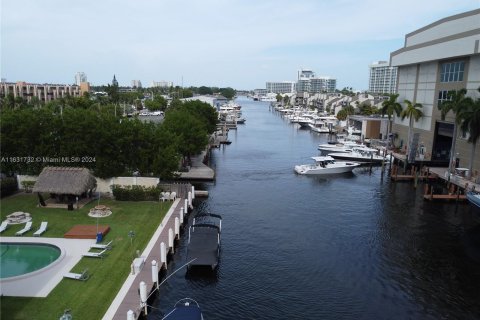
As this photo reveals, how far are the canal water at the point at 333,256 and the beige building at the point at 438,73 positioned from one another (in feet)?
47.5

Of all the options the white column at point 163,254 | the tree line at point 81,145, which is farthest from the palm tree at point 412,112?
the white column at point 163,254

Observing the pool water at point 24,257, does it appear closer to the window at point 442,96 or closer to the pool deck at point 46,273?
the pool deck at point 46,273

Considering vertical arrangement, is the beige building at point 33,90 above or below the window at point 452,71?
below

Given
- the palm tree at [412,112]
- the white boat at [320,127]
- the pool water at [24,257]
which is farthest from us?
the white boat at [320,127]

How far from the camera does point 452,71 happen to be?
6475 cm

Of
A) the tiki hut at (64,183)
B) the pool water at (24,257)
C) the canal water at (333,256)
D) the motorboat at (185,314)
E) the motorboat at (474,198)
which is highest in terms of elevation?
the tiki hut at (64,183)

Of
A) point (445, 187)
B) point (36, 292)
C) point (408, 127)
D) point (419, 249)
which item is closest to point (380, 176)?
point (445, 187)

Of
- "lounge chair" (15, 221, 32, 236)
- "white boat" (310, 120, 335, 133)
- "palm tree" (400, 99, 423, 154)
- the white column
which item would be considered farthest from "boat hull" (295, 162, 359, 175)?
"white boat" (310, 120, 335, 133)

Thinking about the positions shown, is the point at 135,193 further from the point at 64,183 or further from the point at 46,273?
the point at 46,273

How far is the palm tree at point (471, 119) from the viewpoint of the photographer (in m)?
53.7

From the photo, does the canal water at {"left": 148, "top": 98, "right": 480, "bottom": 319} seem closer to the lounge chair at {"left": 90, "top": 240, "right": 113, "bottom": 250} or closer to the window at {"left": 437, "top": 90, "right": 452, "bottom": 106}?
the lounge chair at {"left": 90, "top": 240, "right": 113, "bottom": 250}

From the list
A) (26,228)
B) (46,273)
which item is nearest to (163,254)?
(46,273)

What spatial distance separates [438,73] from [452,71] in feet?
13.7

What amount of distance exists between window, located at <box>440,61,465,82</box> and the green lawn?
5163cm
